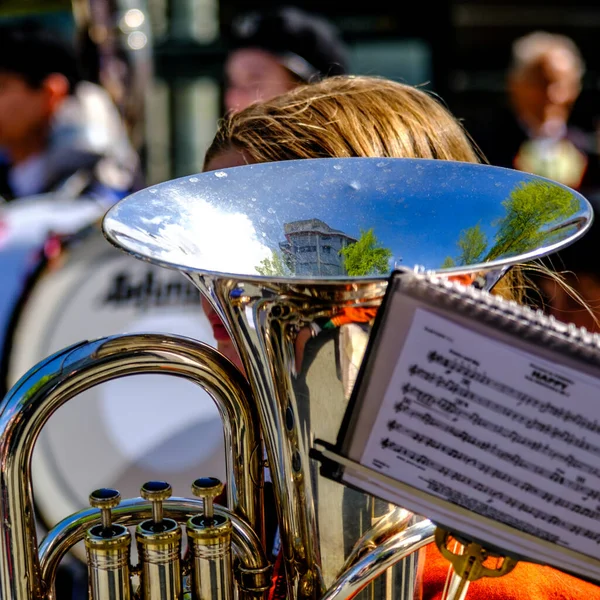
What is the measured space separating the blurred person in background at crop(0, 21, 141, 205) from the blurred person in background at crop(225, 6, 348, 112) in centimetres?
43

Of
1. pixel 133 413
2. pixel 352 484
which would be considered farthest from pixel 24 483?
pixel 133 413

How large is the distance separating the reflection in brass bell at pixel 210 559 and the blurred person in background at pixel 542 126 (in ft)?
9.51

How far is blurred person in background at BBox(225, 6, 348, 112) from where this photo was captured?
2891 mm

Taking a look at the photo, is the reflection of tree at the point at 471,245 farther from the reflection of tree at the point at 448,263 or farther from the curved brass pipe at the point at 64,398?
the curved brass pipe at the point at 64,398

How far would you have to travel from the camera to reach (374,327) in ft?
2.11

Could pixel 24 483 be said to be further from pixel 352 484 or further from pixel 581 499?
pixel 581 499

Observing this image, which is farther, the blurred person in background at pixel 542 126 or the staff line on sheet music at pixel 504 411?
the blurred person in background at pixel 542 126

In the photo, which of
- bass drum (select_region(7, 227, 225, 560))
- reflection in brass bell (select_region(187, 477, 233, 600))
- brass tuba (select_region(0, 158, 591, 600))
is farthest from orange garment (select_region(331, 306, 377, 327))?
bass drum (select_region(7, 227, 225, 560))

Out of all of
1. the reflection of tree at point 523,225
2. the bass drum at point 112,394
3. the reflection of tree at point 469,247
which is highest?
the reflection of tree at point 523,225

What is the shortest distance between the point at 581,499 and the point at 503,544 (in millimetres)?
68

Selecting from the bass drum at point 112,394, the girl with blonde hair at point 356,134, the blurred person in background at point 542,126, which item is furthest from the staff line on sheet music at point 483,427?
the blurred person in background at point 542,126

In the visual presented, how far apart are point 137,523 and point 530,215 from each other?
48cm

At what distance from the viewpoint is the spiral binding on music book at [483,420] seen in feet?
1.96

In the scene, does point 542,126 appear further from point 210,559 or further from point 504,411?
point 504,411
